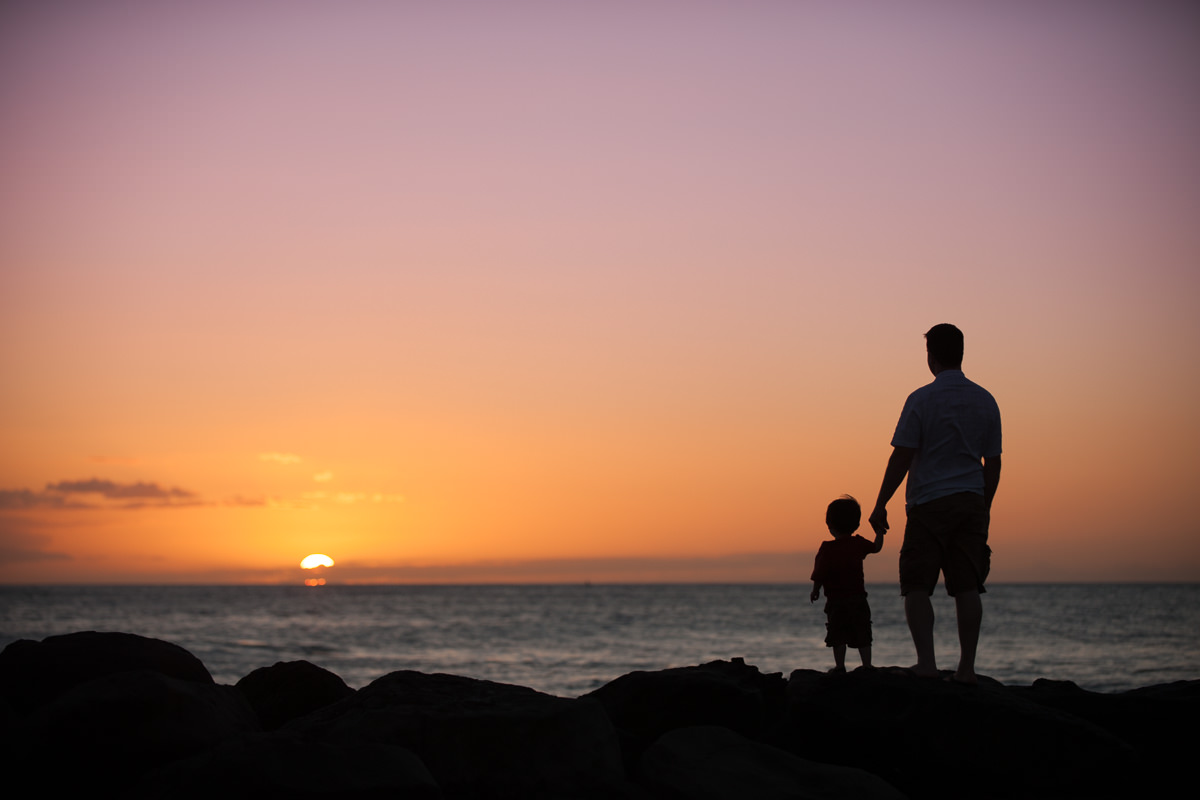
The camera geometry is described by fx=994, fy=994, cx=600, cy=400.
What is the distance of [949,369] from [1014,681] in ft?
62.8

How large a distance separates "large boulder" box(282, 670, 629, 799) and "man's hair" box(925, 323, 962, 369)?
272cm

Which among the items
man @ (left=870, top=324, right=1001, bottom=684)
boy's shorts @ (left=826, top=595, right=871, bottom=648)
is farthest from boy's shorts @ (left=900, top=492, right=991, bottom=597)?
boy's shorts @ (left=826, top=595, right=871, bottom=648)

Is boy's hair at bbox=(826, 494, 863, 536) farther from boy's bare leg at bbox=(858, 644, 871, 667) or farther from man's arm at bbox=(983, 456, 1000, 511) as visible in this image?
man's arm at bbox=(983, 456, 1000, 511)

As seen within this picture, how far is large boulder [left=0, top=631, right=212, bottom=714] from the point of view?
5.91m

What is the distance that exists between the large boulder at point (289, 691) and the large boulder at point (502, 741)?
1885 millimetres

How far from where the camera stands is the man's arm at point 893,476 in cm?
552

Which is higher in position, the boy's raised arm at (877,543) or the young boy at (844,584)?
the boy's raised arm at (877,543)

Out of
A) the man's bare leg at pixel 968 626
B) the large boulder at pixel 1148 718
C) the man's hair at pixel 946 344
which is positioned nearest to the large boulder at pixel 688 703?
the man's bare leg at pixel 968 626

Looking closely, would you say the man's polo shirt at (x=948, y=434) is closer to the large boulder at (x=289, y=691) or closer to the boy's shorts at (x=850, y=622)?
the boy's shorts at (x=850, y=622)

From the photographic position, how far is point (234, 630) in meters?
45.5

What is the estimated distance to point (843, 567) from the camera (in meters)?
6.28

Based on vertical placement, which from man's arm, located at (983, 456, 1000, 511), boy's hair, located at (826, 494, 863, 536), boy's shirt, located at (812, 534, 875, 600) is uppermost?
man's arm, located at (983, 456, 1000, 511)

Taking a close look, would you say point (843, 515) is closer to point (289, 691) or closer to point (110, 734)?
point (289, 691)

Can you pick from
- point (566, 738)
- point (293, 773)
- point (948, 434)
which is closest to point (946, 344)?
point (948, 434)
